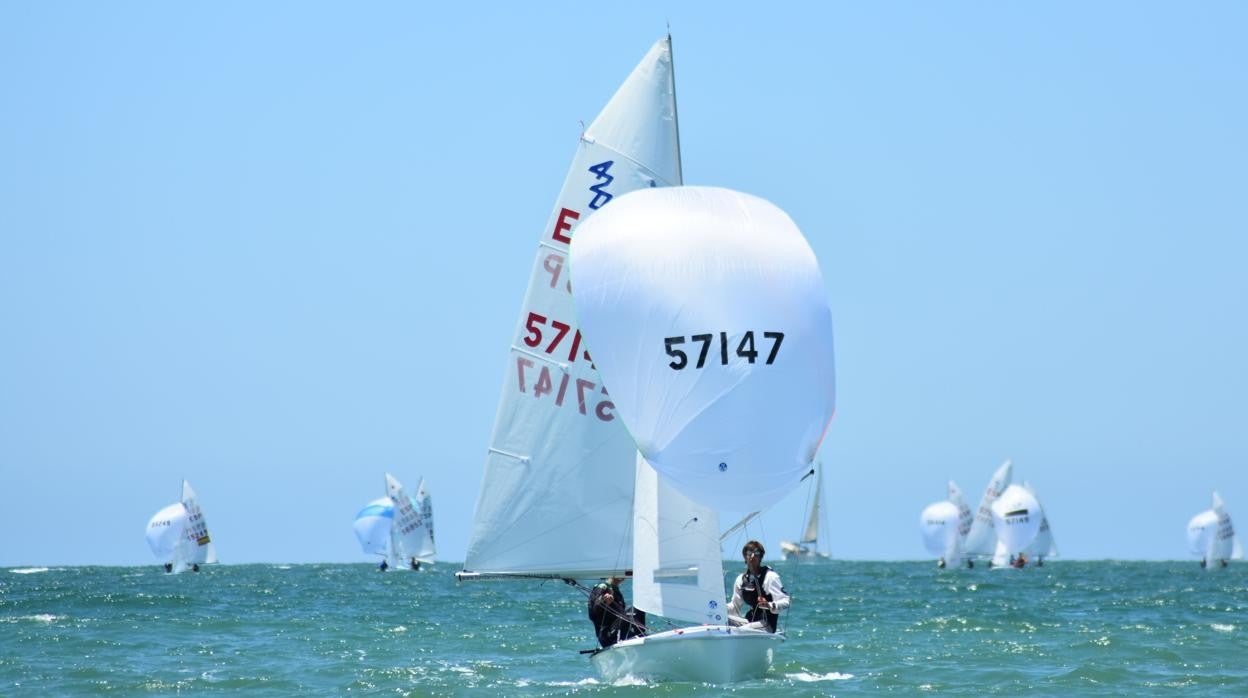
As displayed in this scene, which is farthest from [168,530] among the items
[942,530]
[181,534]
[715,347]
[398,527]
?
[715,347]

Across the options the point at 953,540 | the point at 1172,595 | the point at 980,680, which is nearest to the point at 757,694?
the point at 980,680

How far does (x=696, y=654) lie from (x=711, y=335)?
12.4 feet

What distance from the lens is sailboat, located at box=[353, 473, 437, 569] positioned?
96.2 meters

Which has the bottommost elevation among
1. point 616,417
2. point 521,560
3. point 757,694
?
point 757,694

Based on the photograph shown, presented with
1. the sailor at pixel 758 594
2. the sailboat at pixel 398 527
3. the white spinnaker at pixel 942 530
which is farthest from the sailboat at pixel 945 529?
the sailor at pixel 758 594

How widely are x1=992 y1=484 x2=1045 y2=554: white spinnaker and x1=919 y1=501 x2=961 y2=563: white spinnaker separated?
2.60 m

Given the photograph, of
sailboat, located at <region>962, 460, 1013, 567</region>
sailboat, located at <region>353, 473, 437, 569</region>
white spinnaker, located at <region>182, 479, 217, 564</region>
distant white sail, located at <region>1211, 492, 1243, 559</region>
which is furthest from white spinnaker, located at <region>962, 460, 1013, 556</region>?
white spinnaker, located at <region>182, 479, 217, 564</region>

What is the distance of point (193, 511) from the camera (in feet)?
291

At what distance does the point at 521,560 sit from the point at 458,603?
31118 mm

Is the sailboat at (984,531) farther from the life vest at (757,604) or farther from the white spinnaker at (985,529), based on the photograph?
the life vest at (757,604)

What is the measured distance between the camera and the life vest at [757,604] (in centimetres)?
2098

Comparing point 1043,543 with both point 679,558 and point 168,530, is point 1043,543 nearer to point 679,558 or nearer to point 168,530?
point 168,530

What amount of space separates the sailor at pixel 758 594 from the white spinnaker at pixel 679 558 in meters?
0.58

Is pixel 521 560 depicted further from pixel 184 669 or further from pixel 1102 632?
pixel 1102 632
